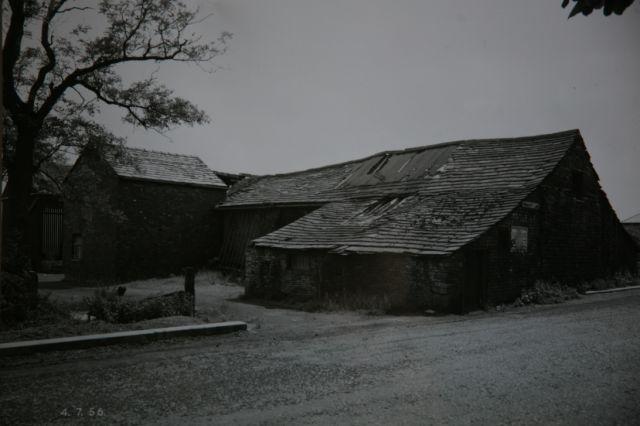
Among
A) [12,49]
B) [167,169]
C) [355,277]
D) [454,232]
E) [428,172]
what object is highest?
[12,49]

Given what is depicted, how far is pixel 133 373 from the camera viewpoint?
633 centimetres

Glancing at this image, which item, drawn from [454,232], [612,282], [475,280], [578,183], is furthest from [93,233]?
[612,282]

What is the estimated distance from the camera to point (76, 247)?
24.7 m

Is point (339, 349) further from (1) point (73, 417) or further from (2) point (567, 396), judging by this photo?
(1) point (73, 417)

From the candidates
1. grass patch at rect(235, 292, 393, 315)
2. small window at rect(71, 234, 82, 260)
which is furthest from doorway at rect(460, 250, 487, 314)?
small window at rect(71, 234, 82, 260)

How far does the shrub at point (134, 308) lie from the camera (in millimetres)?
10172

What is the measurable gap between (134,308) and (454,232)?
347 inches

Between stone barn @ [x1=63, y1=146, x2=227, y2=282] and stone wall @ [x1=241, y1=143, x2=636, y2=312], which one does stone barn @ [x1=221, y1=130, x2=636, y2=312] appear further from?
stone barn @ [x1=63, y1=146, x2=227, y2=282]

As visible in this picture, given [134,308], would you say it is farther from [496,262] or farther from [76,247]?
[76,247]

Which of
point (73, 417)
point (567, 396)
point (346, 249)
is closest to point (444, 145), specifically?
point (346, 249)

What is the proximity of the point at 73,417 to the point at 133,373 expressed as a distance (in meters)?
1.59

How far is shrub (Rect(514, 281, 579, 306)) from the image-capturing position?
560 inches

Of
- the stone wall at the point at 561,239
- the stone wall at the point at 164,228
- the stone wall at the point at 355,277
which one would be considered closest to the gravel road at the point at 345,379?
the stone wall at the point at 355,277

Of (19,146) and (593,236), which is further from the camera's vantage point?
(593,236)
